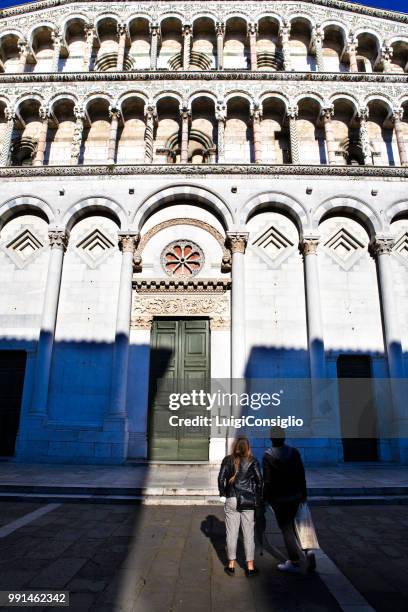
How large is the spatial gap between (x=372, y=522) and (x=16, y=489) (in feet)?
24.9

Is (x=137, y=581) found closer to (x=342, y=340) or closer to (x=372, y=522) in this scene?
(x=372, y=522)

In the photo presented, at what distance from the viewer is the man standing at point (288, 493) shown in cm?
478

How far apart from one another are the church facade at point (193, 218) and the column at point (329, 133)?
11 cm

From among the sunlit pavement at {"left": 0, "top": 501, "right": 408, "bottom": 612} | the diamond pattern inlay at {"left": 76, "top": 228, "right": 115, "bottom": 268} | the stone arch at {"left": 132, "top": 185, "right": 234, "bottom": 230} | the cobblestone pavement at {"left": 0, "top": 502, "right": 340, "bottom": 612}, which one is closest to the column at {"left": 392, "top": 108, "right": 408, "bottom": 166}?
the stone arch at {"left": 132, "top": 185, "right": 234, "bottom": 230}

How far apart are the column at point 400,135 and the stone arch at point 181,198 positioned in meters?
8.00

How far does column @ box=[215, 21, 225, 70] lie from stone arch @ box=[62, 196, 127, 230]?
863cm

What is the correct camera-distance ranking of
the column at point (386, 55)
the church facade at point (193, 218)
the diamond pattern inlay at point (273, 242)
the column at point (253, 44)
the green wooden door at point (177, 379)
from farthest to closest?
the column at point (386, 55), the column at point (253, 44), the diamond pattern inlay at point (273, 242), the church facade at point (193, 218), the green wooden door at point (177, 379)

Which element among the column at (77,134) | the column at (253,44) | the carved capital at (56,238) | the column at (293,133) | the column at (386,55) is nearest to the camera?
the carved capital at (56,238)

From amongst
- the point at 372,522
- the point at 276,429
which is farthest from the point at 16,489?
the point at 372,522

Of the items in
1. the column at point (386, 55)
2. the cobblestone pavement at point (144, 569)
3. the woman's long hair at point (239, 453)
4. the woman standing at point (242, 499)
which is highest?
the column at point (386, 55)

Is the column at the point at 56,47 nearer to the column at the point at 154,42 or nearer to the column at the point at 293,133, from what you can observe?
the column at the point at 154,42

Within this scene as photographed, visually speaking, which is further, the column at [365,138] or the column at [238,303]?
the column at [365,138]

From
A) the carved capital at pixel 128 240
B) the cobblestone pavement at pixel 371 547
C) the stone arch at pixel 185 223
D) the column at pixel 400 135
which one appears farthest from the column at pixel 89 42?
the cobblestone pavement at pixel 371 547

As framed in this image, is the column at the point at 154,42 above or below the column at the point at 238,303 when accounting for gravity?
above
